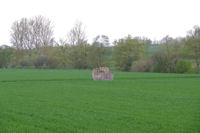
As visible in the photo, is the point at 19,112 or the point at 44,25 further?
the point at 44,25

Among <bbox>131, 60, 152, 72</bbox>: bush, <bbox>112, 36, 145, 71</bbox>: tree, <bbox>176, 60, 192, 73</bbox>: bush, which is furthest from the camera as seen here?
<bbox>112, 36, 145, 71</bbox>: tree

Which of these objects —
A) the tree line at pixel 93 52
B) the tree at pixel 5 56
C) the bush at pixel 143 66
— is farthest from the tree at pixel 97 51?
the tree at pixel 5 56

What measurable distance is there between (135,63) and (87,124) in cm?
4383

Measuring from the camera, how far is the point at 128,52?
5275 cm

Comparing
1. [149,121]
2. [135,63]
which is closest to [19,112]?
[149,121]

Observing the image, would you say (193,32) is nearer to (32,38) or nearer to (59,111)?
(32,38)

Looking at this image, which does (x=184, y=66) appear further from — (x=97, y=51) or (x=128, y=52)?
(x=97, y=51)

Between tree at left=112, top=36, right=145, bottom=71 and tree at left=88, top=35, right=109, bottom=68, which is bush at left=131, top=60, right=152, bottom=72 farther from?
tree at left=88, top=35, right=109, bottom=68

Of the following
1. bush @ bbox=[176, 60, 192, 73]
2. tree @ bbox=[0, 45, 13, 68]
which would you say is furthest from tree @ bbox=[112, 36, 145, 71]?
tree @ bbox=[0, 45, 13, 68]

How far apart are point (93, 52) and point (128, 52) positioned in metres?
8.66

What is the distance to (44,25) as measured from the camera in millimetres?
65562

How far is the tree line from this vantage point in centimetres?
4478

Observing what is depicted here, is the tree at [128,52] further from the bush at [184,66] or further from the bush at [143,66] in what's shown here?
the bush at [184,66]

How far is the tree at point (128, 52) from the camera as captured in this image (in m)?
52.6
